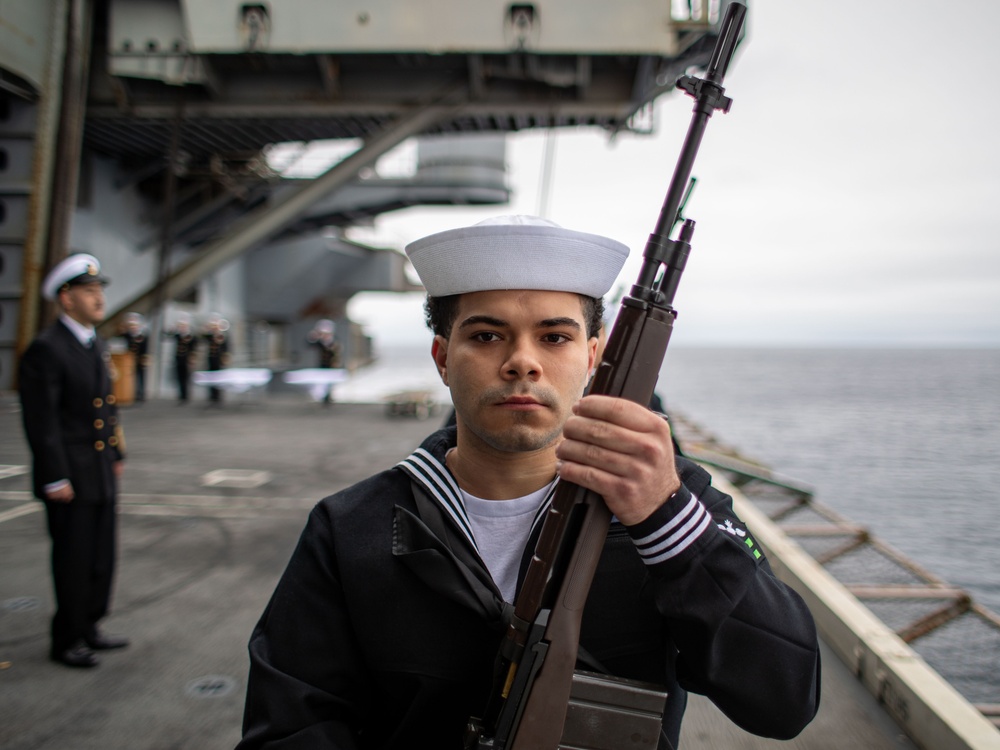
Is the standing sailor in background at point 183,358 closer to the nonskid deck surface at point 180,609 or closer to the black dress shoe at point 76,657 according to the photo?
the nonskid deck surface at point 180,609

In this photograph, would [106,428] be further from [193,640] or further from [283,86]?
[283,86]

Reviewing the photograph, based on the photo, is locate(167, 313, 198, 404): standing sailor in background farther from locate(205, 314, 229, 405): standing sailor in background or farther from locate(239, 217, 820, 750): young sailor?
locate(239, 217, 820, 750): young sailor

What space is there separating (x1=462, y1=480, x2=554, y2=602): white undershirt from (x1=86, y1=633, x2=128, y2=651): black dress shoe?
2930 mm

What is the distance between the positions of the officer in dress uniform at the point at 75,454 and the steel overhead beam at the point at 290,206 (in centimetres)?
1039

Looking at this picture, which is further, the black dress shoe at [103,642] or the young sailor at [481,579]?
the black dress shoe at [103,642]

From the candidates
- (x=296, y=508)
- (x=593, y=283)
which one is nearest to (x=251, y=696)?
(x=593, y=283)

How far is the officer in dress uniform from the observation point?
3.28 meters

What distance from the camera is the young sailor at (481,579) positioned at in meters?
1.25

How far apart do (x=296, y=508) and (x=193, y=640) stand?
8.74ft

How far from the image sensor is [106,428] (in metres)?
3.59

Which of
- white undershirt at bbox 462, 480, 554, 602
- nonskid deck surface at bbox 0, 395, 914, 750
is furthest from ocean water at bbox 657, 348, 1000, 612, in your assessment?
white undershirt at bbox 462, 480, 554, 602

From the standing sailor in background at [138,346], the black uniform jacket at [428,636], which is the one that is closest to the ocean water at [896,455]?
the standing sailor in background at [138,346]

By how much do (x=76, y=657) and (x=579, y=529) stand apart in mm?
3193

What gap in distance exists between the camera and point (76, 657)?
10.7 ft
